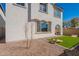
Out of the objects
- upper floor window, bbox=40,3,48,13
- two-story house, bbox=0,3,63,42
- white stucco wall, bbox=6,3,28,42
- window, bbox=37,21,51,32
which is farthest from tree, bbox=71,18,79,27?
white stucco wall, bbox=6,3,28,42

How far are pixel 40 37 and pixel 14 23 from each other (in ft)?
3.36

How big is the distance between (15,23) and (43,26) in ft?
3.30

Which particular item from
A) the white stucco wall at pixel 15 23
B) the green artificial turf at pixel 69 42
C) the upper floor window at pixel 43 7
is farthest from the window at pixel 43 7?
the green artificial turf at pixel 69 42

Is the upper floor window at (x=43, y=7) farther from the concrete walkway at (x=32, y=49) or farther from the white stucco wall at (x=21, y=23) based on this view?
the concrete walkway at (x=32, y=49)

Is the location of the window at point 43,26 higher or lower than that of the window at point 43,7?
lower

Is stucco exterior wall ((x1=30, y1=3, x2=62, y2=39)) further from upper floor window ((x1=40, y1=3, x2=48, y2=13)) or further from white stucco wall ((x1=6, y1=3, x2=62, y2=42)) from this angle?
upper floor window ((x1=40, y1=3, x2=48, y2=13))

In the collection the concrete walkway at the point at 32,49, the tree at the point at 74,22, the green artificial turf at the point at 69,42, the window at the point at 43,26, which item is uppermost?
the tree at the point at 74,22

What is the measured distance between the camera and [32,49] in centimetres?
981

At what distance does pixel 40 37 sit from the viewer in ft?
33.0

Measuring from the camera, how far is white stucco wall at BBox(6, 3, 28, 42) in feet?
32.7

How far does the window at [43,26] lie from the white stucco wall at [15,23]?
1.65 feet

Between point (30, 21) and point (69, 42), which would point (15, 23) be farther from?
point (69, 42)

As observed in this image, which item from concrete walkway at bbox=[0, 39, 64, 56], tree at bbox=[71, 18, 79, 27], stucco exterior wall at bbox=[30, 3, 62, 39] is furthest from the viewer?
stucco exterior wall at bbox=[30, 3, 62, 39]

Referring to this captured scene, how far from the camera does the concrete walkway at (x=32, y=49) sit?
382 inches
